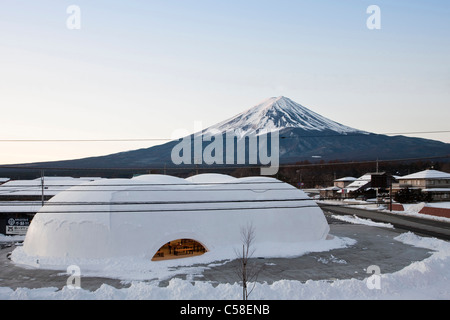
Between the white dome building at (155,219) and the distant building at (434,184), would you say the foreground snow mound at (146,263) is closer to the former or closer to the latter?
the white dome building at (155,219)

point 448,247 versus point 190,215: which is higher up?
point 190,215

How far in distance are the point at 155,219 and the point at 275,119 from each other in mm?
148560

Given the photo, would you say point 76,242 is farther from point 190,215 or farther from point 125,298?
point 125,298

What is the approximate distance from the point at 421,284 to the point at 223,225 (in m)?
10.4

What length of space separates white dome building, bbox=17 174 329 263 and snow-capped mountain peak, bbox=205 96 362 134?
132679 millimetres

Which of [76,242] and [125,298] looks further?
[76,242]

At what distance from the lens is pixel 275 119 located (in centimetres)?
16512

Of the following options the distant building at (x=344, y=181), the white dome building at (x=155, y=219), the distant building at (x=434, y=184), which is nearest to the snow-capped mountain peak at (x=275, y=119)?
the distant building at (x=344, y=181)

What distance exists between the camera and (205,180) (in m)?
28.3

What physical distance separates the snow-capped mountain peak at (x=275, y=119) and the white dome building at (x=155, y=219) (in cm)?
13268

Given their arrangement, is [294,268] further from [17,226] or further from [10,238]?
[17,226]

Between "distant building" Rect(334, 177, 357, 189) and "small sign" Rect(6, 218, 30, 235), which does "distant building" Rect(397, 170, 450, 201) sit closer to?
"distant building" Rect(334, 177, 357, 189)

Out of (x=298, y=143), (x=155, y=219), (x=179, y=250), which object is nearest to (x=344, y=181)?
(x=179, y=250)
